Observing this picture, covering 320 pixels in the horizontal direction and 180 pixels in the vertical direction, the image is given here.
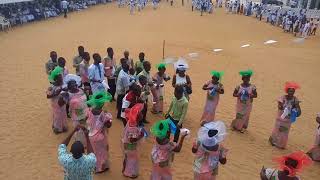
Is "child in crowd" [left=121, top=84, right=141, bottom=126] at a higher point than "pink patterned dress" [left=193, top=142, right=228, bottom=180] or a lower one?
higher

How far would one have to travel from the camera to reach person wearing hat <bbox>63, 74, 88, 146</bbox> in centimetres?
716

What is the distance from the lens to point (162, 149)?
19.2 feet

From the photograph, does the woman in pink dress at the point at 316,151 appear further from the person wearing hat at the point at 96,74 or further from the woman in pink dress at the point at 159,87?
the person wearing hat at the point at 96,74

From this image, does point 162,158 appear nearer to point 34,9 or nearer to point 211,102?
point 211,102

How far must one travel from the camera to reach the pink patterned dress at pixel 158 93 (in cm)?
946

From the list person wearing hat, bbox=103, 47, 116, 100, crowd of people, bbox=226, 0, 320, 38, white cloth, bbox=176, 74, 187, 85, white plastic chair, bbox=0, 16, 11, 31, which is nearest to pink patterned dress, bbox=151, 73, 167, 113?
white cloth, bbox=176, 74, 187, 85

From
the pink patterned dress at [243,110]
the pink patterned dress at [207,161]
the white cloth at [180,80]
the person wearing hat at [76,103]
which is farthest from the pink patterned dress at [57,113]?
the pink patterned dress at [243,110]

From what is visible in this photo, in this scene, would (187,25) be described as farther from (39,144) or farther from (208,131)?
(208,131)

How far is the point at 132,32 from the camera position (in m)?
24.0

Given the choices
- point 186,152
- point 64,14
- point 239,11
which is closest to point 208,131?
point 186,152

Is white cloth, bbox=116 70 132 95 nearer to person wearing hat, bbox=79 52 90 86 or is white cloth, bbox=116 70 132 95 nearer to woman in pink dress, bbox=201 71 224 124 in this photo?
person wearing hat, bbox=79 52 90 86

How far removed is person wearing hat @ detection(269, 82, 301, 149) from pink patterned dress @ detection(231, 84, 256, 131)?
2.74 feet

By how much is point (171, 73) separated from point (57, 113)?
22.8ft

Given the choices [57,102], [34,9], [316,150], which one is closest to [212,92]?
[316,150]
